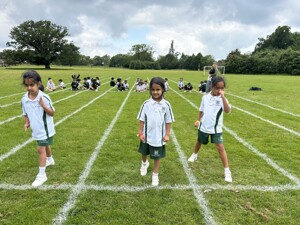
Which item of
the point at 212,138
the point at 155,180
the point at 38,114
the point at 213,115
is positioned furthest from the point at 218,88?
the point at 38,114

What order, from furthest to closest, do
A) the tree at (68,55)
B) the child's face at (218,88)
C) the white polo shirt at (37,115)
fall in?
the tree at (68,55), the child's face at (218,88), the white polo shirt at (37,115)

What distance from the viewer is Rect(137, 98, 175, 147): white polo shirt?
4.18 m

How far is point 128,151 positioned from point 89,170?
124cm

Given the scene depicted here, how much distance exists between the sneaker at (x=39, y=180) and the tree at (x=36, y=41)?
70.6 m

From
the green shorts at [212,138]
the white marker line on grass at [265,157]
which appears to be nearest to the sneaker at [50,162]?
the green shorts at [212,138]

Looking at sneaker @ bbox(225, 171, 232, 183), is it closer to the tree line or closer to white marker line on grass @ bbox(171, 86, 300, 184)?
white marker line on grass @ bbox(171, 86, 300, 184)

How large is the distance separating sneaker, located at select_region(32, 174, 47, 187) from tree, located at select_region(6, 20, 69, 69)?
70626 mm

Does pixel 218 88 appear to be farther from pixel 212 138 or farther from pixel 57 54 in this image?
pixel 57 54

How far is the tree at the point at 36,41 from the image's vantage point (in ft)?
228

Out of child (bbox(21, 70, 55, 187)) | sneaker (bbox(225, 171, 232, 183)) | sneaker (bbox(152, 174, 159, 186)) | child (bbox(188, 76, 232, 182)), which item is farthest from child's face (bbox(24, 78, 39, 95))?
sneaker (bbox(225, 171, 232, 183))

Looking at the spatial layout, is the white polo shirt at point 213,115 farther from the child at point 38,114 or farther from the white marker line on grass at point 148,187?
the child at point 38,114

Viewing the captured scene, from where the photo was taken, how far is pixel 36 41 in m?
71.0

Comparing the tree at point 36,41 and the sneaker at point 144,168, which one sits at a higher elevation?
the tree at point 36,41

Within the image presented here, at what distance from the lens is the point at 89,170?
4828mm
